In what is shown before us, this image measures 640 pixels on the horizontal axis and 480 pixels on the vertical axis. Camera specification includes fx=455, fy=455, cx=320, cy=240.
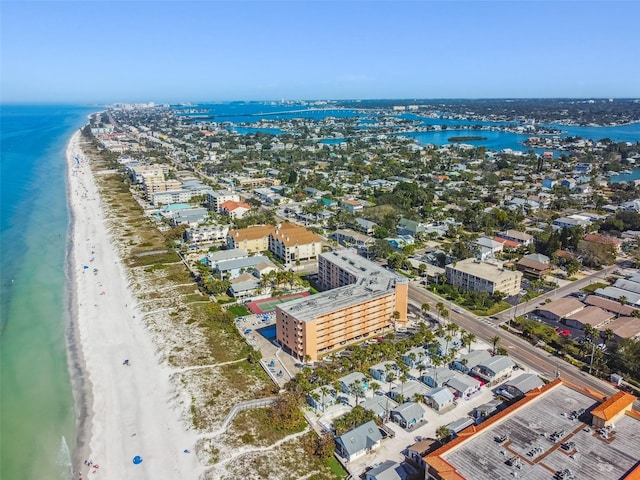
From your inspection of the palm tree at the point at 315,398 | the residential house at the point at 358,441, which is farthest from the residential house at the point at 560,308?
the palm tree at the point at 315,398

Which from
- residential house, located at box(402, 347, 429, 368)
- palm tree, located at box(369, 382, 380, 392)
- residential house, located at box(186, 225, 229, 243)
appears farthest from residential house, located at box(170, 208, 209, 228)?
palm tree, located at box(369, 382, 380, 392)

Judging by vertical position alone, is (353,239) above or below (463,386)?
above

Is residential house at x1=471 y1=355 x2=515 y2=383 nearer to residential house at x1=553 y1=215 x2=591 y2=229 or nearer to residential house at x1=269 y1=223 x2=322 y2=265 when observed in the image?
residential house at x1=269 y1=223 x2=322 y2=265

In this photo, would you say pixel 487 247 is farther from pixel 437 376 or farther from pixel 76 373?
pixel 76 373

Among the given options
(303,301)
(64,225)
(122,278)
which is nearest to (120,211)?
(64,225)

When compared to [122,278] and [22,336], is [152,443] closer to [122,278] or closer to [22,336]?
[22,336]

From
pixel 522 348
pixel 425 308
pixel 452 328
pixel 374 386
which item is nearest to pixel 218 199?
pixel 425 308
